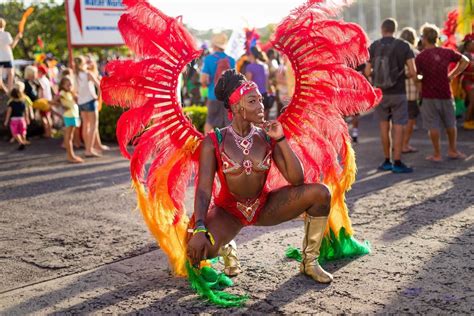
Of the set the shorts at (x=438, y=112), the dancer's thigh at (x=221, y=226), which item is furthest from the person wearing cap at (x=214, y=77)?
the dancer's thigh at (x=221, y=226)

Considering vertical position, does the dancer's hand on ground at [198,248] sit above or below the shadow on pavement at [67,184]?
above

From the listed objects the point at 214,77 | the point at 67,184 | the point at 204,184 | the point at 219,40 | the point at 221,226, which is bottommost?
the point at 67,184

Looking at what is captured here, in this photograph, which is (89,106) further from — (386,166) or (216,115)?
(386,166)

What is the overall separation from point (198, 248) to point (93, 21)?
10056 millimetres

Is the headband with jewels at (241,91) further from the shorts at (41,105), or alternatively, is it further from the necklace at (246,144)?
the shorts at (41,105)

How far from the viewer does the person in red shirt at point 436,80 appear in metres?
8.06

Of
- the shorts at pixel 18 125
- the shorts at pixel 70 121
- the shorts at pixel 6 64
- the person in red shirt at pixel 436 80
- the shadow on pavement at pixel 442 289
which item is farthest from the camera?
the shorts at pixel 6 64

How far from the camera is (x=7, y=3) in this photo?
30.5 m

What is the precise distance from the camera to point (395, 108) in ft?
25.6

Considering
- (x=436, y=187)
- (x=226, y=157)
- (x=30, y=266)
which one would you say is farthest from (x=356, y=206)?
(x=30, y=266)

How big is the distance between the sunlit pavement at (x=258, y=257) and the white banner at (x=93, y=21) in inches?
216

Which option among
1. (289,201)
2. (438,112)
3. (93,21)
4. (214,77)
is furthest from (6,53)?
(289,201)

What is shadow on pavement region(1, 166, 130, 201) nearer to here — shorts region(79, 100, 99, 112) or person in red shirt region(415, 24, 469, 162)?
shorts region(79, 100, 99, 112)

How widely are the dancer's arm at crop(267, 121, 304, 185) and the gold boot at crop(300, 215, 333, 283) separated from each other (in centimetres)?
27
